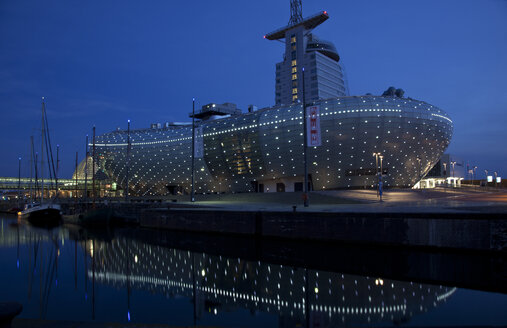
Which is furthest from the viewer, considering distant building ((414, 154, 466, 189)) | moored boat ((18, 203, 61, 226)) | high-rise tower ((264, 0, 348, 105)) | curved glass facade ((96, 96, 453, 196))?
high-rise tower ((264, 0, 348, 105))

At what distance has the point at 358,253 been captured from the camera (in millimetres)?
20453

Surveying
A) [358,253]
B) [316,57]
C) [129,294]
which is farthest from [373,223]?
[316,57]

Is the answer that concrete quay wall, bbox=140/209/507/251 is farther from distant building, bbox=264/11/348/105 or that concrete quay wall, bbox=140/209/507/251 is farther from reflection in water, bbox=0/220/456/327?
distant building, bbox=264/11/348/105

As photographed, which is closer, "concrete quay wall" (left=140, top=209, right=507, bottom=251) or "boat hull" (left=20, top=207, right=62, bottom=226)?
"concrete quay wall" (left=140, top=209, right=507, bottom=251)

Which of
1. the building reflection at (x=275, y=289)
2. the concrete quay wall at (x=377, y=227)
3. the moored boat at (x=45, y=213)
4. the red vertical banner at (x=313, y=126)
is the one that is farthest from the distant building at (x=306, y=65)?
the building reflection at (x=275, y=289)

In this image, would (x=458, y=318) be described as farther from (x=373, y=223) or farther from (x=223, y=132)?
(x=223, y=132)

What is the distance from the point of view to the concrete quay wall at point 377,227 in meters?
18.6

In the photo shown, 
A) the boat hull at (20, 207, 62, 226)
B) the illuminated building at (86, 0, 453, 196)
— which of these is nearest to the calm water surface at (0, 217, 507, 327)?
the illuminated building at (86, 0, 453, 196)

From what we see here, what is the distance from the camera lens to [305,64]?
422ft

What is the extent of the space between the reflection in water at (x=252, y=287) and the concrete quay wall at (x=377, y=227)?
20.8ft

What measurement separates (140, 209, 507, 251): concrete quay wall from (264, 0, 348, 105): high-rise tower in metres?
99.9

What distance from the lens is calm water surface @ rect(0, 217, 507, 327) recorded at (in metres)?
11.1

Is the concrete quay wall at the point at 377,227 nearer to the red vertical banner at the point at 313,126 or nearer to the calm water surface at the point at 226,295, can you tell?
the calm water surface at the point at 226,295

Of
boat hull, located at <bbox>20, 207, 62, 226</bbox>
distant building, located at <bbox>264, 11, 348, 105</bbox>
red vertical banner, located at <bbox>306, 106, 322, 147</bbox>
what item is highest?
distant building, located at <bbox>264, 11, 348, 105</bbox>
